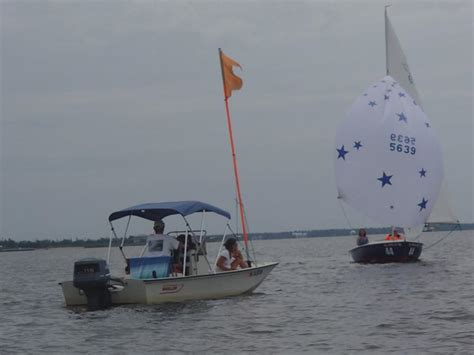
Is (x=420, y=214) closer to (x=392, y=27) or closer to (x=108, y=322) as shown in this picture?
(x=392, y=27)

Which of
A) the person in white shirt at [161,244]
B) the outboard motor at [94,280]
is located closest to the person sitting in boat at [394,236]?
the person in white shirt at [161,244]

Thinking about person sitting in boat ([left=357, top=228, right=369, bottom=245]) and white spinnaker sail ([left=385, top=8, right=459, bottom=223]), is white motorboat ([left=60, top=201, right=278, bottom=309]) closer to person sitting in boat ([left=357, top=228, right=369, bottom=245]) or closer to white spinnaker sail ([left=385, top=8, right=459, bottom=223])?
person sitting in boat ([left=357, top=228, right=369, bottom=245])

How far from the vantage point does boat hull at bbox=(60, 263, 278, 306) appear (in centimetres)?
2116

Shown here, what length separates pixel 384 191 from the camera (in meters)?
33.5

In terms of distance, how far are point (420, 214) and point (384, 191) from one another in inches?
74.6

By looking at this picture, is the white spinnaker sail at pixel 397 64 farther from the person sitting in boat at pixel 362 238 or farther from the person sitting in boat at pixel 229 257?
the person sitting in boat at pixel 229 257

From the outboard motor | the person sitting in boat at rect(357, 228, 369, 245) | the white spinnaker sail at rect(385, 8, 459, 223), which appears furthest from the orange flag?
the white spinnaker sail at rect(385, 8, 459, 223)

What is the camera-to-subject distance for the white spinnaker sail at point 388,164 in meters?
33.6

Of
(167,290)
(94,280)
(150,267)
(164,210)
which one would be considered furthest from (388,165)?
(94,280)

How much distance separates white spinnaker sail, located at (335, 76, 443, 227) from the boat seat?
1364cm

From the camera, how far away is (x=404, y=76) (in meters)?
41.2

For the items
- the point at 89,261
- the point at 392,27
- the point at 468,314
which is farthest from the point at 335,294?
the point at 392,27

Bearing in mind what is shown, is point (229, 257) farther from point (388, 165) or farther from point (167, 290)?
point (388, 165)

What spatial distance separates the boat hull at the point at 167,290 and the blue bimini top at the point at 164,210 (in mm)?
1682
